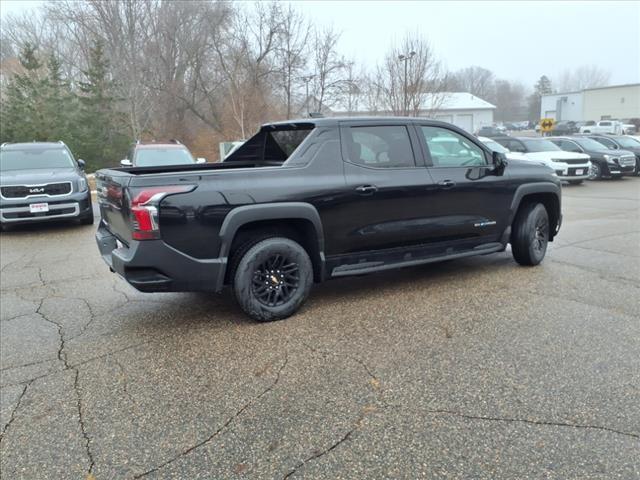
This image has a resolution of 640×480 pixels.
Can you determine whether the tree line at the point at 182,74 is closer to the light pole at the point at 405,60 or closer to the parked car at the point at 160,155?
the light pole at the point at 405,60

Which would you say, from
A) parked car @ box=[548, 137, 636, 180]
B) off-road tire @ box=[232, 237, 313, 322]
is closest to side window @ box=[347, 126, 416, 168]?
off-road tire @ box=[232, 237, 313, 322]

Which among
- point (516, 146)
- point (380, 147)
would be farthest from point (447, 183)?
point (516, 146)

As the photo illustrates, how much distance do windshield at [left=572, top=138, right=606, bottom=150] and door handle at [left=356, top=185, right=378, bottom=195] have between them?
16.9 m

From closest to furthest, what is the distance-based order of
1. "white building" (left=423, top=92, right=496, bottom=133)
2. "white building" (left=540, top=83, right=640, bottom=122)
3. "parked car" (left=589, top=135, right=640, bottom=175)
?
"parked car" (left=589, top=135, right=640, bottom=175) < "white building" (left=540, top=83, right=640, bottom=122) < "white building" (left=423, top=92, right=496, bottom=133)

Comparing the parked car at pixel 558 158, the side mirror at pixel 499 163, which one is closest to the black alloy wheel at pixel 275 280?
the side mirror at pixel 499 163

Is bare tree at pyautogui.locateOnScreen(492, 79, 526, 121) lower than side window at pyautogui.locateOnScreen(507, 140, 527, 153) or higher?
higher

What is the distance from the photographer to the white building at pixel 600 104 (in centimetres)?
6044

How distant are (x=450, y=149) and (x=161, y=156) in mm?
9056

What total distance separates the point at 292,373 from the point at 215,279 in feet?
3.70

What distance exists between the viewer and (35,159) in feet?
33.5

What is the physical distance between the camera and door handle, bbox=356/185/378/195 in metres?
4.73

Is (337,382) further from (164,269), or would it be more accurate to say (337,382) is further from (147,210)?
(147,210)

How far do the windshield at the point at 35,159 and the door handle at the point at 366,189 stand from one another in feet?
25.7

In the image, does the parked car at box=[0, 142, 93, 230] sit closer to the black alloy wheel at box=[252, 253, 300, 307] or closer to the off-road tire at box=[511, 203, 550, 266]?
the black alloy wheel at box=[252, 253, 300, 307]
